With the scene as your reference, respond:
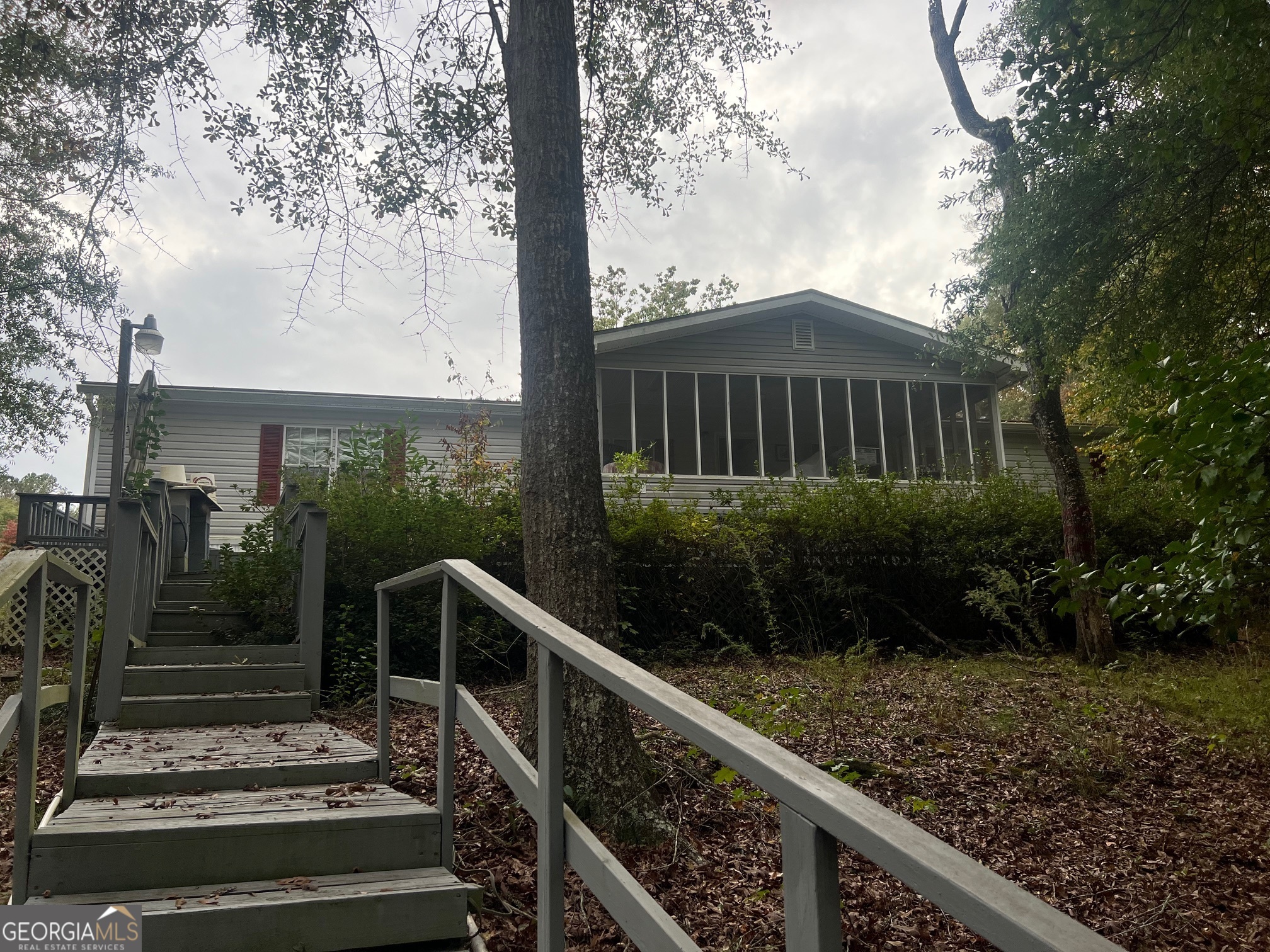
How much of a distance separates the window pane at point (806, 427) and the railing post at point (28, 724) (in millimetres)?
12261

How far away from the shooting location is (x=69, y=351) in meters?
16.5

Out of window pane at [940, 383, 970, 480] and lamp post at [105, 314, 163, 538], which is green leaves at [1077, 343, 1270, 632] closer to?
lamp post at [105, 314, 163, 538]

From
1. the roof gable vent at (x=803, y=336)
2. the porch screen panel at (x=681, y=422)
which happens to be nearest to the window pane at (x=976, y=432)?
the roof gable vent at (x=803, y=336)

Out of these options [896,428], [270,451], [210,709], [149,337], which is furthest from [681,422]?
[210,709]

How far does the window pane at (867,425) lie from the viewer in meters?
15.4

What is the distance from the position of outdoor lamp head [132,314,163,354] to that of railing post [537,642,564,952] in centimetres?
862

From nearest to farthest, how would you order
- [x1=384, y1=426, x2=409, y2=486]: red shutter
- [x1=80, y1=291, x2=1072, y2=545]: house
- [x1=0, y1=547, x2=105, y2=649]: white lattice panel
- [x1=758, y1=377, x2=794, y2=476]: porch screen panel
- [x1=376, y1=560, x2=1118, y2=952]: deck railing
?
[x1=376, y1=560, x2=1118, y2=952]: deck railing
[x1=384, y1=426, x2=409, y2=486]: red shutter
[x1=0, y1=547, x2=105, y2=649]: white lattice panel
[x1=80, y1=291, x2=1072, y2=545]: house
[x1=758, y1=377, x2=794, y2=476]: porch screen panel

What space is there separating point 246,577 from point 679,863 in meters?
4.76

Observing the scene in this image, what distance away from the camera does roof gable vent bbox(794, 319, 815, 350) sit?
14.8 m

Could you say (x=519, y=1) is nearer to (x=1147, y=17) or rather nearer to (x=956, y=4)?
(x=1147, y=17)

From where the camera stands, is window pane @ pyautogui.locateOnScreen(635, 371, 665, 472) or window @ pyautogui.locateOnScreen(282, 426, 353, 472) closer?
window pane @ pyautogui.locateOnScreen(635, 371, 665, 472)

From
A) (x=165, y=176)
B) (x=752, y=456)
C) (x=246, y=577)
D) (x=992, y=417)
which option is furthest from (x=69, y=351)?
(x=992, y=417)

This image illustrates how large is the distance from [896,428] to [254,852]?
17173 mm

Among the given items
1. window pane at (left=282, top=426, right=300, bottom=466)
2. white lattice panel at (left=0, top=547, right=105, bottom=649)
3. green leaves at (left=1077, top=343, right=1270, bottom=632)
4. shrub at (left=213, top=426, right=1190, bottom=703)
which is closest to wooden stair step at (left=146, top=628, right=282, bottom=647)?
shrub at (left=213, top=426, right=1190, bottom=703)
